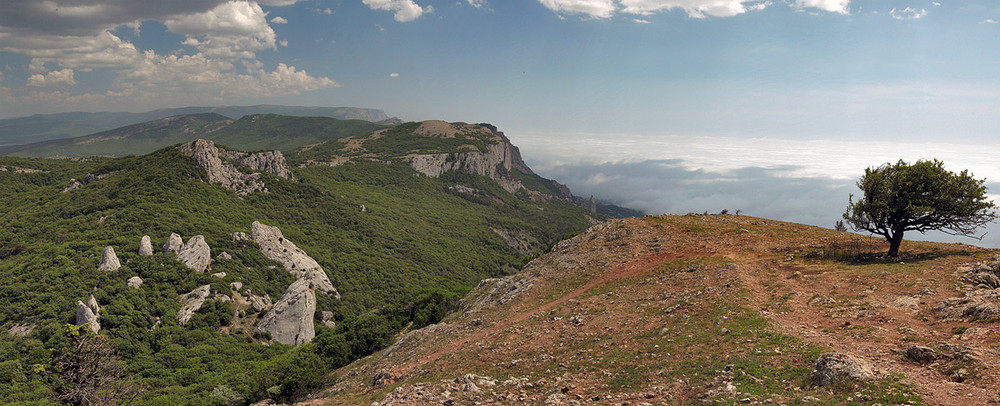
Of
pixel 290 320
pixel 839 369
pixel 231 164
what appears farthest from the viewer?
pixel 231 164

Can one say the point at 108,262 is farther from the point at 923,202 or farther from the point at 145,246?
the point at 923,202

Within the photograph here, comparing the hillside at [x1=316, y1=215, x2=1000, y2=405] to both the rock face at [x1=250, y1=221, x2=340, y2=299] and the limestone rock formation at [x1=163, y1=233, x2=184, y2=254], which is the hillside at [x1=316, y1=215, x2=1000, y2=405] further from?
the limestone rock formation at [x1=163, y1=233, x2=184, y2=254]

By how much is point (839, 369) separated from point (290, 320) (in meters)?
104

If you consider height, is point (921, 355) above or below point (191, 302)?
above

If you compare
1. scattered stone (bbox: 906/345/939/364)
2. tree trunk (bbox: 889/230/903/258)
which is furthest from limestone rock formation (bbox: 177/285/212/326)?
tree trunk (bbox: 889/230/903/258)

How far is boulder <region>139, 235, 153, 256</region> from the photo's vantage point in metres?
95.5

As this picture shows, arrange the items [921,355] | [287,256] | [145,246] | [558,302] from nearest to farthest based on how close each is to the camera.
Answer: [921,355], [558,302], [145,246], [287,256]

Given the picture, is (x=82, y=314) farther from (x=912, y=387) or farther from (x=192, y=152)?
(x=912, y=387)

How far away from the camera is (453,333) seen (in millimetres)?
36938

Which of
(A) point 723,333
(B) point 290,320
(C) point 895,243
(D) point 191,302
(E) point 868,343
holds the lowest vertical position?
(B) point 290,320

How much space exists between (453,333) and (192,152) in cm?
16978

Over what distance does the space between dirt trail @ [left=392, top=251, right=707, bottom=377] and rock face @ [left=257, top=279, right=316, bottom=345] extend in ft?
249

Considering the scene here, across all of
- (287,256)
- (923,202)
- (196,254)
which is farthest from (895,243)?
(287,256)

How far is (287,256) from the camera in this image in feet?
405
